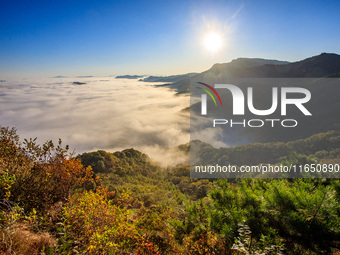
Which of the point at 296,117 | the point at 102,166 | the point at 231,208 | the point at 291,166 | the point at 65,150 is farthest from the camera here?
the point at 296,117

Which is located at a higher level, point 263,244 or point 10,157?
point 10,157

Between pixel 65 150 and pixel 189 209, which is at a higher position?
pixel 65 150

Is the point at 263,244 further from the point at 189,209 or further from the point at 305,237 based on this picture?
the point at 189,209

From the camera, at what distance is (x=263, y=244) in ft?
10.4

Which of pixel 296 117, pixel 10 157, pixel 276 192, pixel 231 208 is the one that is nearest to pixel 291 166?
pixel 276 192

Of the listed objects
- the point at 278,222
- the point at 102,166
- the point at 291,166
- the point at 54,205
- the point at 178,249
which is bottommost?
the point at 102,166

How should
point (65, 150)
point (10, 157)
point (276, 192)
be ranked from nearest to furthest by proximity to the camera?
1. point (276, 192)
2. point (10, 157)
3. point (65, 150)

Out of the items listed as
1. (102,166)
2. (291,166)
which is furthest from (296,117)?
(291,166)

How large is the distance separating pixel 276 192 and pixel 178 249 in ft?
9.65

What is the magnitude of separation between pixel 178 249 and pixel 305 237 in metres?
2.97

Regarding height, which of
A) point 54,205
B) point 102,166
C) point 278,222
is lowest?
point 102,166

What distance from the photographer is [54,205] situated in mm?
6074

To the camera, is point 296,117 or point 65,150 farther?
point 296,117

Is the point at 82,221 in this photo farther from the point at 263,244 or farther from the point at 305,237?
the point at 305,237
